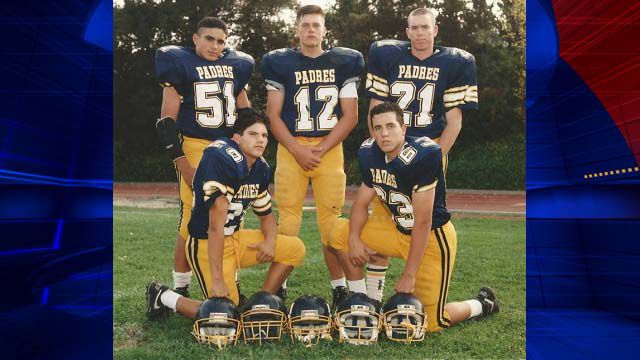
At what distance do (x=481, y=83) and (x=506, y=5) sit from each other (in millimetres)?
2005

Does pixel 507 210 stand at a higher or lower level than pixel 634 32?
lower

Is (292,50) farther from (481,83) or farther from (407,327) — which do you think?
(481,83)

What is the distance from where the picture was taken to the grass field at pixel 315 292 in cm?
Result: 371

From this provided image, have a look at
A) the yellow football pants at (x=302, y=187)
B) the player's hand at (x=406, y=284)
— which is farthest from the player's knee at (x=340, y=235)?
the player's hand at (x=406, y=284)

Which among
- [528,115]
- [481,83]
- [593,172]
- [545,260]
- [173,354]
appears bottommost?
[173,354]

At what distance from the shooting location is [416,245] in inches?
154

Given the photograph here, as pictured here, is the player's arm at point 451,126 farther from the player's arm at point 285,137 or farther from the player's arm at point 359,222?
the player's arm at point 285,137

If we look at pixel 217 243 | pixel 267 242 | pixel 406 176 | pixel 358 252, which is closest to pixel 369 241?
pixel 358 252

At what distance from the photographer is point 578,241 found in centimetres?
365

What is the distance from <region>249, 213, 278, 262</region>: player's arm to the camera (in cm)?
416

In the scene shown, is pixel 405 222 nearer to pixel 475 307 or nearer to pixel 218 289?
pixel 475 307

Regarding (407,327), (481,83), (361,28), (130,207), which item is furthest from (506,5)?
(407,327)

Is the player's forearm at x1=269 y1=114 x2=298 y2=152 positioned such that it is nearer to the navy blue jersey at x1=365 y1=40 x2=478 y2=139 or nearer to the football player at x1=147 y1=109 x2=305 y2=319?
the football player at x1=147 y1=109 x2=305 y2=319

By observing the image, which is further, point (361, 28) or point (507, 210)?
point (361, 28)
